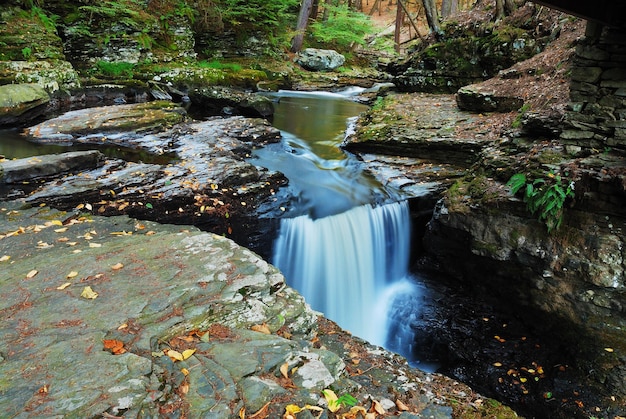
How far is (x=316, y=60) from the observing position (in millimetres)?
21406

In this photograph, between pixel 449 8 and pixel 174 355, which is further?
pixel 449 8

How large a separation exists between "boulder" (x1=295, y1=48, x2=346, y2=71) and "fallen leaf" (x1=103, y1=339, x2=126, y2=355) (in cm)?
2067

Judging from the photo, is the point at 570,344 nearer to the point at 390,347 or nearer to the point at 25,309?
the point at 390,347

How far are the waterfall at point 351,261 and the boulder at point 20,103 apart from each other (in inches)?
288

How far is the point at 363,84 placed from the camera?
20.2 meters

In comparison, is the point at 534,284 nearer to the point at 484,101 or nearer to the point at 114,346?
the point at 114,346

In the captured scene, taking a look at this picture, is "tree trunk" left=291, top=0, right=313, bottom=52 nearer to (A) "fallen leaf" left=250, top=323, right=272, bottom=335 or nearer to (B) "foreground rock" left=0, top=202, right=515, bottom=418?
(B) "foreground rock" left=0, top=202, right=515, bottom=418

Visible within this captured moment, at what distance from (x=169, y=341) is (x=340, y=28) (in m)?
24.7

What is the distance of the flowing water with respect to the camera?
6.58 meters

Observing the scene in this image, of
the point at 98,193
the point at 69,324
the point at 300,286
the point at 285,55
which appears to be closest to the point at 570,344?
the point at 300,286

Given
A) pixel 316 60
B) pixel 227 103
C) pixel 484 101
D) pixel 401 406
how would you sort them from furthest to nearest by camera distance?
pixel 316 60 < pixel 227 103 < pixel 484 101 < pixel 401 406

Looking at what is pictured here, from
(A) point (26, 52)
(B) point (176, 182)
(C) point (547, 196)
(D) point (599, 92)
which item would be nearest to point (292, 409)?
(C) point (547, 196)

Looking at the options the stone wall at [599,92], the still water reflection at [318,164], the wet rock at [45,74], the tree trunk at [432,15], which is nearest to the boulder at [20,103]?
the wet rock at [45,74]

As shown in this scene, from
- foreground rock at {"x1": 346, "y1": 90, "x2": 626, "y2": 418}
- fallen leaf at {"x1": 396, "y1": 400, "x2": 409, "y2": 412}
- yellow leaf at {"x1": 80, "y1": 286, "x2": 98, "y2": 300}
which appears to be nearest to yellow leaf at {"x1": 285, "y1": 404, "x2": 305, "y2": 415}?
fallen leaf at {"x1": 396, "y1": 400, "x2": 409, "y2": 412}
